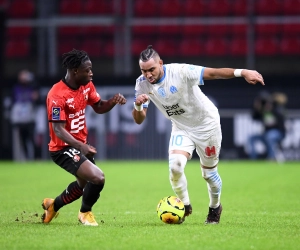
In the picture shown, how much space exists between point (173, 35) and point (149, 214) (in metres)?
16.3

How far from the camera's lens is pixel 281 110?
2128 cm

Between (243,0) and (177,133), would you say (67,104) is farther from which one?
(243,0)

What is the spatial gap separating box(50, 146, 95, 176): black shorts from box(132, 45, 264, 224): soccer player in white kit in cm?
80

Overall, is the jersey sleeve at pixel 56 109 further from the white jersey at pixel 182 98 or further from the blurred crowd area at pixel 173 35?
the blurred crowd area at pixel 173 35

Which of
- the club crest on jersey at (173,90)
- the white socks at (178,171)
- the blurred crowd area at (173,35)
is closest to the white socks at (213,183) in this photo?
the white socks at (178,171)

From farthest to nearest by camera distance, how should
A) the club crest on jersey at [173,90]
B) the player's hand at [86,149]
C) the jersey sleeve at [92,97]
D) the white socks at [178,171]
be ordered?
the jersey sleeve at [92,97]
the club crest on jersey at [173,90]
the white socks at [178,171]
the player's hand at [86,149]

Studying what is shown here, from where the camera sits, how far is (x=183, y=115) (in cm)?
894

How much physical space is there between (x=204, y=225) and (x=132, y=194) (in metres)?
4.68

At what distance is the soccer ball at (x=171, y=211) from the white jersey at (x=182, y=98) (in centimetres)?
91

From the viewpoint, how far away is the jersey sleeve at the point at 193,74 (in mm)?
8555

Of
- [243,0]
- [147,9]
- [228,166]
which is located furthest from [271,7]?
[228,166]

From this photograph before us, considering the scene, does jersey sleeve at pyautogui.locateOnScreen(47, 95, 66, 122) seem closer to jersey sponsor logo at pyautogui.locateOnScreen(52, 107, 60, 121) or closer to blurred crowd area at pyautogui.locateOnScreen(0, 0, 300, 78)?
jersey sponsor logo at pyautogui.locateOnScreen(52, 107, 60, 121)

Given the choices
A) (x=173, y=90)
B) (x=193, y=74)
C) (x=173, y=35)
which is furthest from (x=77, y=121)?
(x=173, y=35)

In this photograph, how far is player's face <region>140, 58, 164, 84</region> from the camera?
856 cm
